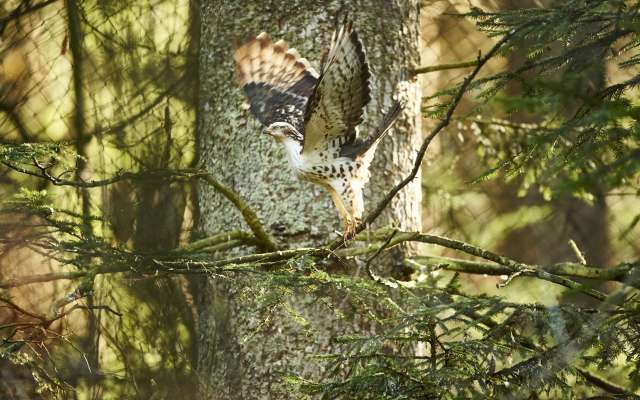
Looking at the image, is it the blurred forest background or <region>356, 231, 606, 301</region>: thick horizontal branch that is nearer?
<region>356, 231, 606, 301</region>: thick horizontal branch

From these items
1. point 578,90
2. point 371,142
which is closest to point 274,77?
point 371,142

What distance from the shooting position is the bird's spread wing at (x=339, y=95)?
2.42 m

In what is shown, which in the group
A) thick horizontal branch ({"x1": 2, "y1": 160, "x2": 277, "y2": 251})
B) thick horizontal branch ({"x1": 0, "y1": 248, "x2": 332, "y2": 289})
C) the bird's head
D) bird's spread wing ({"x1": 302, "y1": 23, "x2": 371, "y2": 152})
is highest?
the bird's head

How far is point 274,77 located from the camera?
3230 mm

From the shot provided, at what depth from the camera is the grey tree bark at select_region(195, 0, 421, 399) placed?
9.93ft

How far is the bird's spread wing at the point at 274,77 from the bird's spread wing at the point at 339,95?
0.90ft

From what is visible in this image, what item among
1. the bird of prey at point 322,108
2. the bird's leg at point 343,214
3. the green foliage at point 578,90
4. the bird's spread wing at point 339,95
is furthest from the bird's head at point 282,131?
the green foliage at point 578,90

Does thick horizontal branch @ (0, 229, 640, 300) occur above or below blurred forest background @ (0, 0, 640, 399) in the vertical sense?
below

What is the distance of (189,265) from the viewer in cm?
238

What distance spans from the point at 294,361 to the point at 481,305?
1.11 metres

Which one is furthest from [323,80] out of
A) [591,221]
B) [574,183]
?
[591,221]

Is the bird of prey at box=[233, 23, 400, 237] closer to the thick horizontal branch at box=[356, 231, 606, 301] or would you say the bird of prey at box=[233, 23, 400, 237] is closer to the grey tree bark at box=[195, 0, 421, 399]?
the grey tree bark at box=[195, 0, 421, 399]

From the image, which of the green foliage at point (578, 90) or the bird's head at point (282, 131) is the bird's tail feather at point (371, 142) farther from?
the green foliage at point (578, 90)

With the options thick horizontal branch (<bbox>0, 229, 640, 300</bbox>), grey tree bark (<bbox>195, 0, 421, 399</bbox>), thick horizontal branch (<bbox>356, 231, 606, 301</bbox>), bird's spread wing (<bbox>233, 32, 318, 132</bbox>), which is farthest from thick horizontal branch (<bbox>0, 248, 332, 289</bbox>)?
bird's spread wing (<bbox>233, 32, 318, 132</bbox>)
